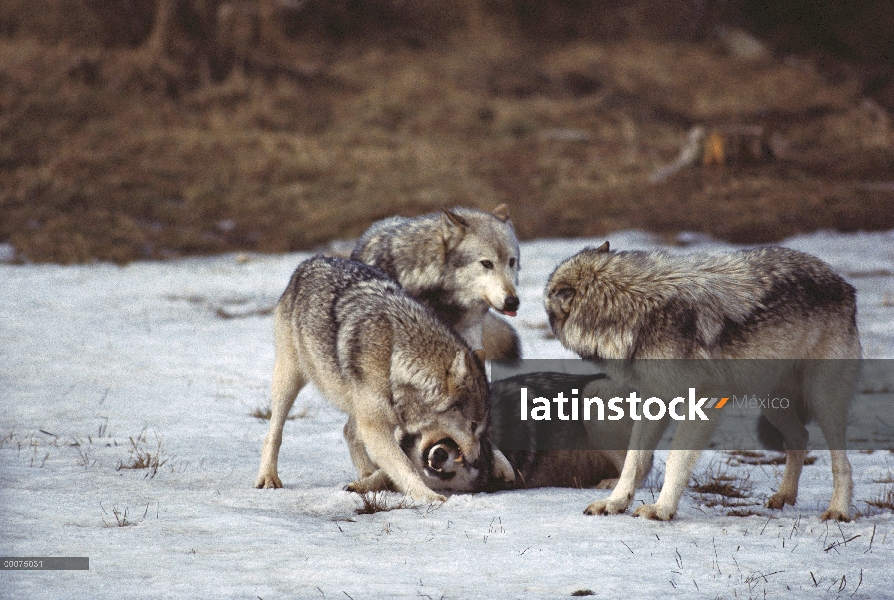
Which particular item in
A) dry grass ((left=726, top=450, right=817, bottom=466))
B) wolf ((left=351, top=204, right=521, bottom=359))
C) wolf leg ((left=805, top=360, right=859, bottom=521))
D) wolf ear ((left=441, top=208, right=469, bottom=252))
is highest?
wolf ear ((left=441, top=208, right=469, bottom=252))

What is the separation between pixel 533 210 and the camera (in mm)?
17969

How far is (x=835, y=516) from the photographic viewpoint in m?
4.96

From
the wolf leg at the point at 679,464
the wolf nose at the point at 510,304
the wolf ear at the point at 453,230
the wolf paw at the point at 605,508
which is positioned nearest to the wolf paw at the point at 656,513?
the wolf leg at the point at 679,464

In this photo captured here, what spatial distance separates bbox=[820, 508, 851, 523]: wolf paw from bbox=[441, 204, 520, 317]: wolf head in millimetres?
2737

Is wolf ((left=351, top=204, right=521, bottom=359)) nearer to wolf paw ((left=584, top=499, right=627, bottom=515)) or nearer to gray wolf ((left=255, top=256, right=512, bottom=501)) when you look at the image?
gray wolf ((left=255, top=256, right=512, bottom=501))

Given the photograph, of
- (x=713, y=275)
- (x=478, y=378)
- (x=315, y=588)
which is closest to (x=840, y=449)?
(x=713, y=275)

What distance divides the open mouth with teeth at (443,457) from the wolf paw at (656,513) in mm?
1110

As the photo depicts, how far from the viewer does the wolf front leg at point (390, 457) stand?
5164mm

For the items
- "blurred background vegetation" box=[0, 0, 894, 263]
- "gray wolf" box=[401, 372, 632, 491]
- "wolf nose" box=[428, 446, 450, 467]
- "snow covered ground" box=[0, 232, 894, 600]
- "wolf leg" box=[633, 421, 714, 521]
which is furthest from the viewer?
"blurred background vegetation" box=[0, 0, 894, 263]

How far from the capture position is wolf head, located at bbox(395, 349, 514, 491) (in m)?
5.25

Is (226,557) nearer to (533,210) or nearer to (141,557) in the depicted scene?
(141,557)

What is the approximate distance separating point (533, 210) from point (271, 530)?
46.3 feet

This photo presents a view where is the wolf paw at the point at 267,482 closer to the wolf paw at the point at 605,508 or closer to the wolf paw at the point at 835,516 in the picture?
the wolf paw at the point at 605,508

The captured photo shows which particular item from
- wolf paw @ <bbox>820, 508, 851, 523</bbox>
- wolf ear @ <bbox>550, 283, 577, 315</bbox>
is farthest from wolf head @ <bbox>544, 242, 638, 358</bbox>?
wolf paw @ <bbox>820, 508, 851, 523</bbox>
